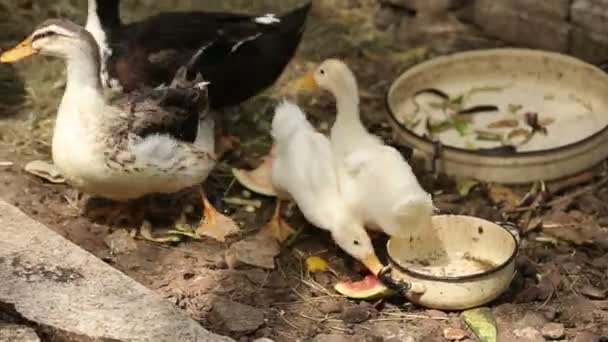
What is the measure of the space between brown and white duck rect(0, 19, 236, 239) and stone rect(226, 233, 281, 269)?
12cm

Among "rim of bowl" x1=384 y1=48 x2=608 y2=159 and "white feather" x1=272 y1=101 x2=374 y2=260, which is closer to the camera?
"white feather" x1=272 y1=101 x2=374 y2=260

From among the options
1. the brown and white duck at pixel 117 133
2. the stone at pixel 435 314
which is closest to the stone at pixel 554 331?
the stone at pixel 435 314

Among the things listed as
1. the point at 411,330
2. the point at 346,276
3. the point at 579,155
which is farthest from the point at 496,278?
the point at 579,155

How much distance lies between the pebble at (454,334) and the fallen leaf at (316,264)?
1.62 feet

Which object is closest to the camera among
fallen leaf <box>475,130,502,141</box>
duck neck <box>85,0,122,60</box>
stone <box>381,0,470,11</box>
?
duck neck <box>85,0,122,60</box>

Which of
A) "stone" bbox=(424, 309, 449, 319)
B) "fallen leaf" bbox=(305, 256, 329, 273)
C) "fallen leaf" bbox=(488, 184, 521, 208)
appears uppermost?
"fallen leaf" bbox=(305, 256, 329, 273)

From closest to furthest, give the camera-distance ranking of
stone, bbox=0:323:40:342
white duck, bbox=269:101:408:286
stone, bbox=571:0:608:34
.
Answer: stone, bbox=0:323:40:342 → white duck, bbox=269:101:408:286 → stone, bbox=571:0:608:34

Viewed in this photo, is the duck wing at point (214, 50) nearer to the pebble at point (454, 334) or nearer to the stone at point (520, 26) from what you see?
the stone at point (520, 26)

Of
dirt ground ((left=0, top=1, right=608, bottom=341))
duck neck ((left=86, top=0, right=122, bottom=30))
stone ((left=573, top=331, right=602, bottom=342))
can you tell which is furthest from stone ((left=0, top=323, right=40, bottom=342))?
duck neck ((left=86, top=0, right=122, bottom=30))

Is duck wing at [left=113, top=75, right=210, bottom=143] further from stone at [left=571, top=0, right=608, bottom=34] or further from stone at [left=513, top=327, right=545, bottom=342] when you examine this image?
stone at [left=571, top=0, right=608, bottom=34]

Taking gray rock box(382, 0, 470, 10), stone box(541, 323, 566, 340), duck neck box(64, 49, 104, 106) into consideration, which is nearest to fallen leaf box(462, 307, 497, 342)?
stone box(541, 323, 566, 340)

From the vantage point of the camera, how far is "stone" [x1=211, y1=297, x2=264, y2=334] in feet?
10.4

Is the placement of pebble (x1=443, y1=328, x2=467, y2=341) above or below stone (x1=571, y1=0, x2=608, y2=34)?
below

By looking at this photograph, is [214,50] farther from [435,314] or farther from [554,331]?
[554,331]
